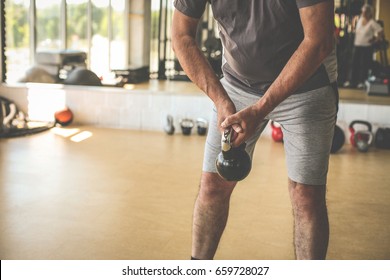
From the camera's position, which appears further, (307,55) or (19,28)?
(19,28)

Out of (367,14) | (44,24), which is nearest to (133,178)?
(367,14)

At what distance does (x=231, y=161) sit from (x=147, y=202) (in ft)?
5.03

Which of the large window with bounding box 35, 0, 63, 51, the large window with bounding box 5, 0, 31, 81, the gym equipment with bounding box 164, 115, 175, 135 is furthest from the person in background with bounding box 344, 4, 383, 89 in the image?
the large window with bounding box 5, 0, 31, 81

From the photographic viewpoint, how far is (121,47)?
1023cm

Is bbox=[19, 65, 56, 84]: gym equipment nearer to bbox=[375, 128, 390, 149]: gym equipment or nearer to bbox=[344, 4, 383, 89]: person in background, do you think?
bbox=[375, 128, 390, 149]: gym equipment

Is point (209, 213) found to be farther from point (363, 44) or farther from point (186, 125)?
point (363, 44)

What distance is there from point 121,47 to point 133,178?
Answer: 6.93m

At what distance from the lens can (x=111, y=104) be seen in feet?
17.7

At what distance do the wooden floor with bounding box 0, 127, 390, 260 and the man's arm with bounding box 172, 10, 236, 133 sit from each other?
889mm

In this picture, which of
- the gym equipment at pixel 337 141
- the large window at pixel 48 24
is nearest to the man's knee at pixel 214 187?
the gym equipment at pixel 337 141

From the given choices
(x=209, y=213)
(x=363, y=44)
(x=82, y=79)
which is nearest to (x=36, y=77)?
(x=82, y=79)

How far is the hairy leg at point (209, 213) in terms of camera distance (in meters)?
1.84

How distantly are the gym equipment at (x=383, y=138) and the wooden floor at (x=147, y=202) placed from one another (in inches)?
5.0

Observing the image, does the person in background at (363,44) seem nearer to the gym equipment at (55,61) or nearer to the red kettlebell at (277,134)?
the red kettlebell at (277,134)
